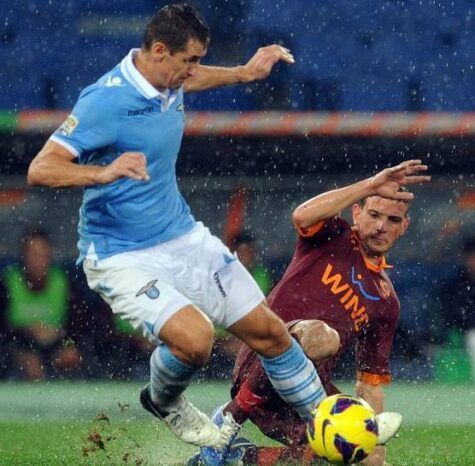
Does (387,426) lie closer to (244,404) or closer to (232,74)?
(244,404)

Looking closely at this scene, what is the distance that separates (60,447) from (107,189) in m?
2.37

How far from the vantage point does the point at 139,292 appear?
6.11 m

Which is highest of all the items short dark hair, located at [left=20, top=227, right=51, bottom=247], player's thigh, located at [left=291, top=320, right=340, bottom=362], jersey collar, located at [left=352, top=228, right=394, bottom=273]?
jersey collar, located at [left=352, top=228, right=394, bottom=273]

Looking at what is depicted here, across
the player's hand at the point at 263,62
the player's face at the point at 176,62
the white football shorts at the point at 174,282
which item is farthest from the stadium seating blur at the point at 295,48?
the player's face at the point at 176,62

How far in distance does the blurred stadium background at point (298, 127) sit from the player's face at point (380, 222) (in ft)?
15.2

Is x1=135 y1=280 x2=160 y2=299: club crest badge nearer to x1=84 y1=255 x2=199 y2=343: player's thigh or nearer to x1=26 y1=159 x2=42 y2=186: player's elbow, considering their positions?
x1=84 y1=255 x2=199 y2=343: player's thigh

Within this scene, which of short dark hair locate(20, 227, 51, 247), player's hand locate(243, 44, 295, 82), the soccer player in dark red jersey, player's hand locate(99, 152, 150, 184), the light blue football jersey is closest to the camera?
player's hand locate(99, 152, 150, 184)

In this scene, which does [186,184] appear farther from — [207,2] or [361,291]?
[361,291]

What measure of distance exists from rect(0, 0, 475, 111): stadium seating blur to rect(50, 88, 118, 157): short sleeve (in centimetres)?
862

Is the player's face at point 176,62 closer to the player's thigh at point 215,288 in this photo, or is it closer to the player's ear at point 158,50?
the player's ear at point 158,50

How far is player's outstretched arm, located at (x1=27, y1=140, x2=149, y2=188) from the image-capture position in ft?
18.4

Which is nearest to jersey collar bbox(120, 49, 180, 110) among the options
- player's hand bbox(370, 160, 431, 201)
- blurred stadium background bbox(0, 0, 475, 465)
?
player's hand bbox(370, 160, 431, 201)

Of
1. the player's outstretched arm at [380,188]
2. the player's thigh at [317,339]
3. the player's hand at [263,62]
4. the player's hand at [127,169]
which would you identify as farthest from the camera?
the player's hand at [263,62]

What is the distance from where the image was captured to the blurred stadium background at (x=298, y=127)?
1341 cm
